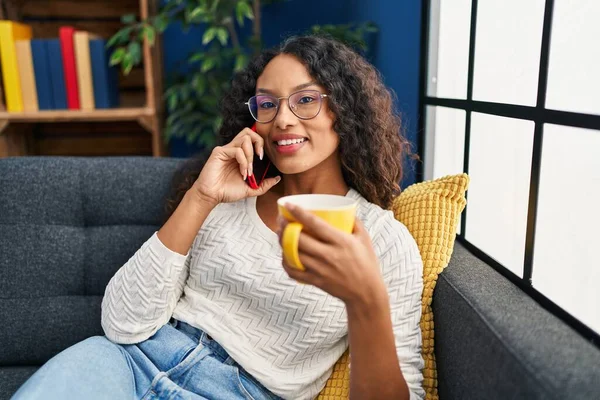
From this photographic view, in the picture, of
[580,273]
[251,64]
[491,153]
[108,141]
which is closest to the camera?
[580,273]

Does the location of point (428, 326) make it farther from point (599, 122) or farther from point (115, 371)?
point (115, 371)

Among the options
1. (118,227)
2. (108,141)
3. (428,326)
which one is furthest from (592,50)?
(108,141)

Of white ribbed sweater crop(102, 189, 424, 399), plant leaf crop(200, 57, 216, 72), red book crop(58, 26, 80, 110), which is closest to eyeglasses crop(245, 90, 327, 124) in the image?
white ribbed sweater crop(102, 189, 424, 399)

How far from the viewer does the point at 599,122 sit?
0.83m

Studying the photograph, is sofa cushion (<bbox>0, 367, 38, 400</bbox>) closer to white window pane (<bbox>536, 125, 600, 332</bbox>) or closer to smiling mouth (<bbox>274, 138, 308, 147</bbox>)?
smiling mouth (<bbox>274, 138, 308, 147</bbox>)

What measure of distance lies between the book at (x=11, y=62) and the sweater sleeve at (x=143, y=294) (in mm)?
1550

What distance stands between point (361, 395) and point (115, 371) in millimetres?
480

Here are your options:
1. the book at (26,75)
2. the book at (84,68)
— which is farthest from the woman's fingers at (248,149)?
the book at (26,75)

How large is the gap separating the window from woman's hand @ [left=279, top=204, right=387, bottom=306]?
403mm

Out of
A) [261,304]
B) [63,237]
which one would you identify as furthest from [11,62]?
[261,304]

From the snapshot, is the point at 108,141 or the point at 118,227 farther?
the point at 108,141

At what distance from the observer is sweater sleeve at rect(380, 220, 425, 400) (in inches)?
38.0

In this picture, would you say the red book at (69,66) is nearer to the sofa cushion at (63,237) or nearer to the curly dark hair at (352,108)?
the sofa cushion at (63,237)

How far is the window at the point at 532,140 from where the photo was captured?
3.11 feet
